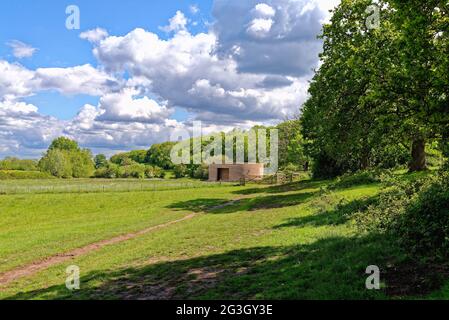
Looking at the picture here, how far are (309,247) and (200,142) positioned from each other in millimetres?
136470

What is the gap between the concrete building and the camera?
8712 cm

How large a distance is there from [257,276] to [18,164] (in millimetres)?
174381

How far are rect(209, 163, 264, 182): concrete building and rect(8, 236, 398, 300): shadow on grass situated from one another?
70162 mm

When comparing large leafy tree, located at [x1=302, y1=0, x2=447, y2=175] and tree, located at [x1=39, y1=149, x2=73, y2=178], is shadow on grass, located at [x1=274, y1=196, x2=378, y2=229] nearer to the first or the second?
large leafy tree, located at [x1=302, y1=0, x2=447, y2=175]

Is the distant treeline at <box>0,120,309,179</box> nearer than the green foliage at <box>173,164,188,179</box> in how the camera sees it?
Yes

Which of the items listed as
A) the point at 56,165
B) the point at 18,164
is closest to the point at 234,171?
the point at 56,165

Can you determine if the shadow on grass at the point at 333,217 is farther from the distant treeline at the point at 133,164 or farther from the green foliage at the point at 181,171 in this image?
the green foliage at the point at 181,171

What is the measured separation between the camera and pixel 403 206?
16328mm

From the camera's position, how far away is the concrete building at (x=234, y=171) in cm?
8712

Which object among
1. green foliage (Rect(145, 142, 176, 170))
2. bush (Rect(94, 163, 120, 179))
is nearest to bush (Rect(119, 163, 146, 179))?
bush (Rect(94, 163, 120, 179))

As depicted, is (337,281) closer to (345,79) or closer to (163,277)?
(163,277)

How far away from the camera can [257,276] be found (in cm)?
1115
